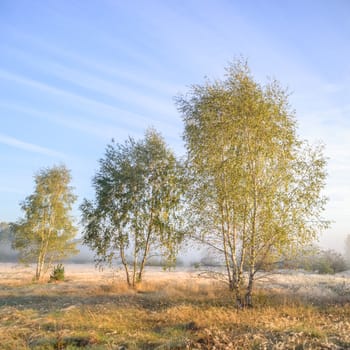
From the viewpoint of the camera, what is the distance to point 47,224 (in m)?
31.5

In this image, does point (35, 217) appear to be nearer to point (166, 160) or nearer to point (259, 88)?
point (166, 160)

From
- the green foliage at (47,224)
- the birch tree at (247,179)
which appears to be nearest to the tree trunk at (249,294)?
the birch tree at (247,179)

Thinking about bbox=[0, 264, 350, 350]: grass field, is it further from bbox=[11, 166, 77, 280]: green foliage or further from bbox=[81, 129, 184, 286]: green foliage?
bbox=[11, 166, 77, 280]: green foliage

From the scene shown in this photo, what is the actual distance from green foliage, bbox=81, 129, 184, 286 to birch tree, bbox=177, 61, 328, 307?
741cm

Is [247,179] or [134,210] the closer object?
[247,179]

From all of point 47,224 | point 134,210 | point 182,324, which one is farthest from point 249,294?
point 47,224

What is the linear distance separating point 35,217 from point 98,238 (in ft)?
33.2

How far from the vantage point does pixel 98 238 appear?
78.6 feet

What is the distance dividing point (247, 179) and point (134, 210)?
10.8 m

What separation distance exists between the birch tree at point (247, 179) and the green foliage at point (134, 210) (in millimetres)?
7406

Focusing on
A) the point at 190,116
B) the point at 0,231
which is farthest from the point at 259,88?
the point at 0,231

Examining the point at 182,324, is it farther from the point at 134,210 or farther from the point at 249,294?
the point at 134,210

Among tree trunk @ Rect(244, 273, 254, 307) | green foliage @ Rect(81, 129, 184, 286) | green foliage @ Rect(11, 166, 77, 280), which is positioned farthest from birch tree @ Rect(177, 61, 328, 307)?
green foliage @ Rect(11, 166, 77, 280)

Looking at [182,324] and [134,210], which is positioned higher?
[134,210]
